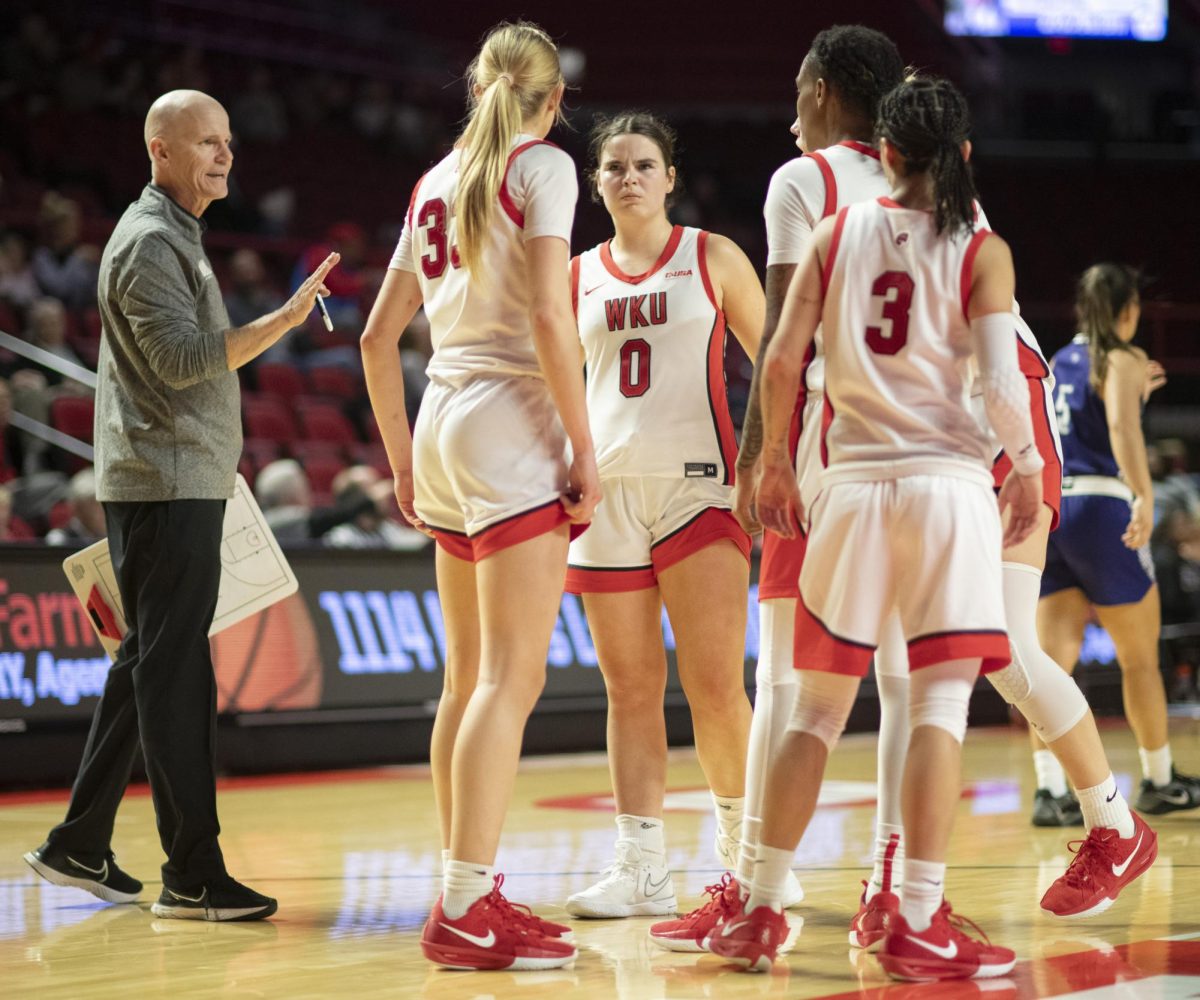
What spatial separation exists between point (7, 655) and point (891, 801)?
4.81 metres

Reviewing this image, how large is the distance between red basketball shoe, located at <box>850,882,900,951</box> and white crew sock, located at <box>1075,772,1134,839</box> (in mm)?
721

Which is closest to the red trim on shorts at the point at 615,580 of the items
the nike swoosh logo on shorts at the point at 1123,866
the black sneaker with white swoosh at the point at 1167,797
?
the nike swoosh logo on shorts at the point at 1123,866

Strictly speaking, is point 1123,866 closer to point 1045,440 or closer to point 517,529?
point 1045,440

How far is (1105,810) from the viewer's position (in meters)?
4.15

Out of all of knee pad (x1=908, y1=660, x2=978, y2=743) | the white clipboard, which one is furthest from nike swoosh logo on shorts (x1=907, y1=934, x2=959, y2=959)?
the white clipboard

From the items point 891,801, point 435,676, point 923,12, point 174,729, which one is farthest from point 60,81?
point 891,801

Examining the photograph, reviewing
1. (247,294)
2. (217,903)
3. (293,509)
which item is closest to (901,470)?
(217,903)

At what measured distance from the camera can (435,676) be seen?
28.1 feet

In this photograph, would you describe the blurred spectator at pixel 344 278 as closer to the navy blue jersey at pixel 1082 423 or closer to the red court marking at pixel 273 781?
the red court marking at pixel 273 781

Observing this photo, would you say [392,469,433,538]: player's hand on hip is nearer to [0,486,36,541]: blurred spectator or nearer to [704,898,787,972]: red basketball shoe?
[704,898,787,972]: red basketball shoe

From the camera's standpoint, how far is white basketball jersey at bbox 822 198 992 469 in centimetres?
338

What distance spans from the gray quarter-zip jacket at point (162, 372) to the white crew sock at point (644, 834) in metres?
1.36

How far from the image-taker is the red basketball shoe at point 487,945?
11.6ft

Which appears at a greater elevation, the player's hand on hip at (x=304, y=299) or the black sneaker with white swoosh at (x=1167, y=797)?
the player's hand on hip at (x=304, y=299)
